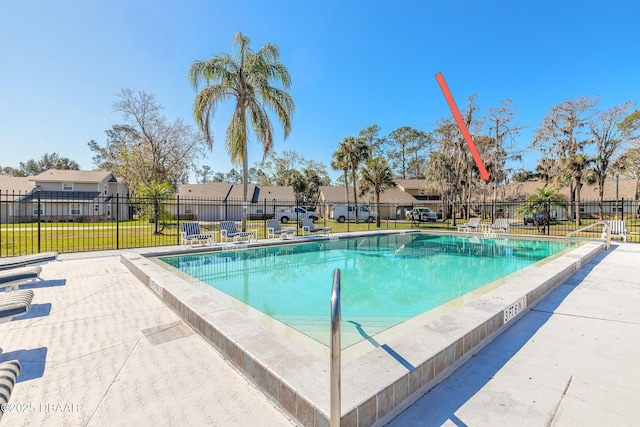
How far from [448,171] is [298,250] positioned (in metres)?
23.8

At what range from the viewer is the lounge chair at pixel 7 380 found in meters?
1.64

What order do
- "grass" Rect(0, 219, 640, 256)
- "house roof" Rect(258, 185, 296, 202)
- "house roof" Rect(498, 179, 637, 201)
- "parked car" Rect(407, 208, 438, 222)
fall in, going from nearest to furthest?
"grass" Rect(0, 219, 640, 256) < "parked car" Rect(407, 208, 438, 222) < "house roof" Rect(498, 179, 637, 201) < "house roof" Rect(258, 185, 296, 202)

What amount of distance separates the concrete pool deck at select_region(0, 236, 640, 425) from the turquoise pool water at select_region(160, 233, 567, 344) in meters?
1.54

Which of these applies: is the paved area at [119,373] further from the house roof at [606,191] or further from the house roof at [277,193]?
the house roof at [606,191]

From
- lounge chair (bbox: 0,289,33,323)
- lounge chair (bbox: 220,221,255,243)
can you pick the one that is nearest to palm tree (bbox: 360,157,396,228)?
lounge chair (bbox: 220,221,255,243)

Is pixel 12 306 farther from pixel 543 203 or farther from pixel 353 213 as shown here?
pixel 353 213

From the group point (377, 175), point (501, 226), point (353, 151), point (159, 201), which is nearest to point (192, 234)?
point (159, 201)

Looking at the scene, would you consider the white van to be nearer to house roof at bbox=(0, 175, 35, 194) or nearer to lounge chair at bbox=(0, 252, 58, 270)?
lounge chair at bbox=(0, 252, 58, 270)

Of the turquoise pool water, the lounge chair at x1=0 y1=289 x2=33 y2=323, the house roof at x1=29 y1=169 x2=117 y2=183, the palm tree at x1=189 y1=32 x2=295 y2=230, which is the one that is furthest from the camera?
the house roof at x1=29 y1=169 x2=117 y2=183

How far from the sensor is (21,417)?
2012 millimetres

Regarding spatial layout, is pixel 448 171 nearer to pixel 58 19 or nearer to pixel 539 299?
pixel 539 299

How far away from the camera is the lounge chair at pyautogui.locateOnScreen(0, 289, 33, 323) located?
2846mm

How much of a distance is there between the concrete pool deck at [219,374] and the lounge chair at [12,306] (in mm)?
386

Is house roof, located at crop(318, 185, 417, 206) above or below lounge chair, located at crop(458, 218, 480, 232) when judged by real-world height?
above
